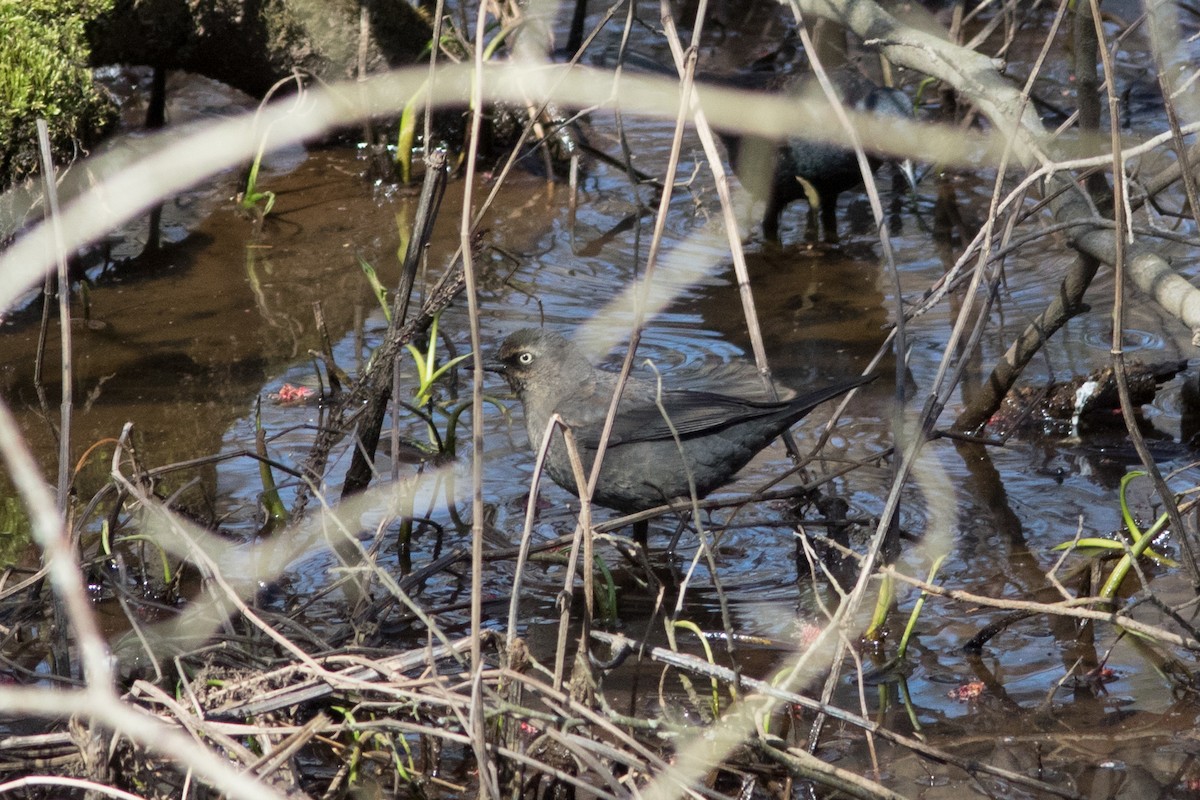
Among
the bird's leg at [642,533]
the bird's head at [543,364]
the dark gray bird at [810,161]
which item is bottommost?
the bird's leg at [642,533]

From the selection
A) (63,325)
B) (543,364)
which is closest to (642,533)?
(543,364)

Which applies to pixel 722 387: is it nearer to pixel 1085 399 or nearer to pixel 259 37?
pixel 1085 399

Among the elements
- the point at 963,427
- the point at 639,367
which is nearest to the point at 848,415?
the point at 963,427

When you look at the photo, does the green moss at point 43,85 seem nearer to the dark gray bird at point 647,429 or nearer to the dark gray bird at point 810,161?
the dark gray bird at point 647,429

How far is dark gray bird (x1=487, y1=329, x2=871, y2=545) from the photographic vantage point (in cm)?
423

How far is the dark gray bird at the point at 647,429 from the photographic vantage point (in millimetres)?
4234

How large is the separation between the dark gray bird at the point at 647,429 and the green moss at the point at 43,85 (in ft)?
8.16

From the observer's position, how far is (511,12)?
7.81 meters

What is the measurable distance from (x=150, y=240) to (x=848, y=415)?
405 centimetres

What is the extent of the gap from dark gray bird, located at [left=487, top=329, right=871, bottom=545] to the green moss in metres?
2.49

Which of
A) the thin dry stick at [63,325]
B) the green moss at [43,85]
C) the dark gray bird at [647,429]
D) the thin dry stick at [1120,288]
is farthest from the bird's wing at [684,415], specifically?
the green moss at [43,85]

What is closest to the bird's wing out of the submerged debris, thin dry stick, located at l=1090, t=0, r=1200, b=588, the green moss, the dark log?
thin dry stick, located at l=1090, t=0, r=1200, b=588

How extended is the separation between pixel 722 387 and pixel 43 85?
11.9 ft

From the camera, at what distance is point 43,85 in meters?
5.97
